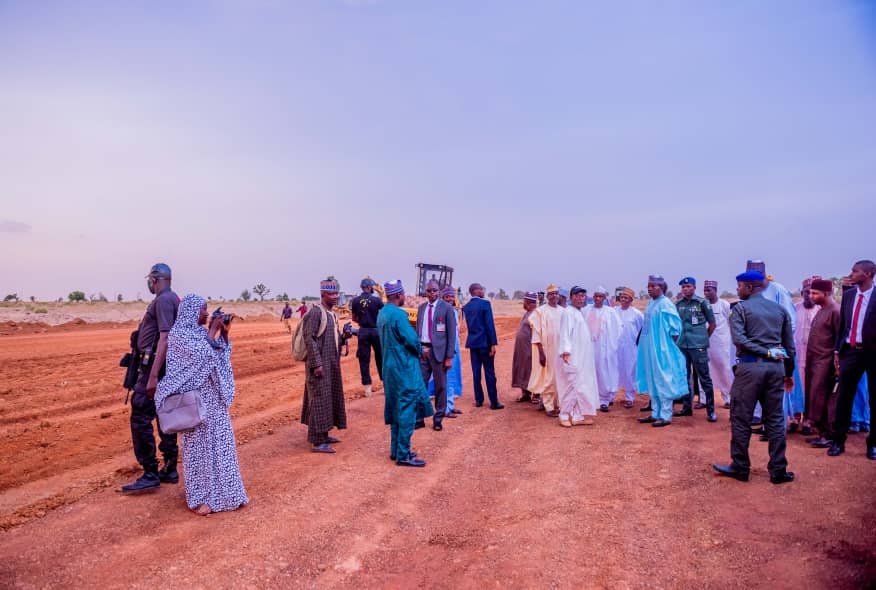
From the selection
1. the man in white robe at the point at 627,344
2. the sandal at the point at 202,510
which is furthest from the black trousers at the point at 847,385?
the sandal at the point at 202,510

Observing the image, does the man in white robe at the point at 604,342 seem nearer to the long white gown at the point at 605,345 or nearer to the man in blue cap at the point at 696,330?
the long white gown at the point at 605,345

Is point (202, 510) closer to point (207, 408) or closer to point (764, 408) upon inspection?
point (207, 408)

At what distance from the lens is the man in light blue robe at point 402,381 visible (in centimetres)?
679

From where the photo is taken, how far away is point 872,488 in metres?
5.41

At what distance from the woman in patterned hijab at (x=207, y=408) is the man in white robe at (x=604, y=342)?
21.8 feet

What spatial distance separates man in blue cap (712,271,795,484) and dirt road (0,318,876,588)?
0.27 meters

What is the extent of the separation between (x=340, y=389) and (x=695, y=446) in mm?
4555

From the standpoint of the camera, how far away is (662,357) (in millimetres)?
8750

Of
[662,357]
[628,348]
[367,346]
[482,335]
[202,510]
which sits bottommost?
[202,510]

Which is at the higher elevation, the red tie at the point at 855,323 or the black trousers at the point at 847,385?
the red tie at the point at 855,323

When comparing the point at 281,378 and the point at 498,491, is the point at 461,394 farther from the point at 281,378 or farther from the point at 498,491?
the point at 498,491

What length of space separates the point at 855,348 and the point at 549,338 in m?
4.19

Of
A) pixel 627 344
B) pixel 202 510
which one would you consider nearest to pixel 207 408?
pixel 202 510

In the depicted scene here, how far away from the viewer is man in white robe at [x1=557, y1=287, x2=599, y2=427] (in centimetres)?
873
